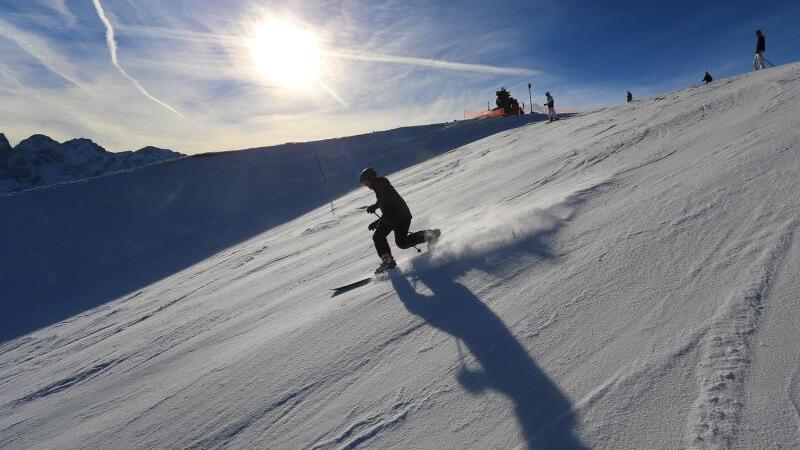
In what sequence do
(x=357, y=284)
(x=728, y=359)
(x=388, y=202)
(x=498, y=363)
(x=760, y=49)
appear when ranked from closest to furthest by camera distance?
1. (x=728, y=359)
2. (x=498, y=363)
3. (x=357, y=284)
4. (x=388, y=202)
5. (x=760, y=49)

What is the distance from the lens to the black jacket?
5.51m

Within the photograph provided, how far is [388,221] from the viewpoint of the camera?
5.64m

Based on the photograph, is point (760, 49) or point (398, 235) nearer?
point (398, 235)

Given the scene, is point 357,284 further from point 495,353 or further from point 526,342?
Result: point 526,342

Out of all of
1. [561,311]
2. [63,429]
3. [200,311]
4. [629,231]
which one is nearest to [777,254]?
[629,231]

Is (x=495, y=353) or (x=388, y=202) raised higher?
(x=388, y=202)

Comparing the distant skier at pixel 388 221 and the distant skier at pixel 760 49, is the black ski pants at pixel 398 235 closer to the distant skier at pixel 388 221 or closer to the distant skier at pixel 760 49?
the distant skier at pixel 388 221

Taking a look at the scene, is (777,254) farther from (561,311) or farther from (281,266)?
(281,266)

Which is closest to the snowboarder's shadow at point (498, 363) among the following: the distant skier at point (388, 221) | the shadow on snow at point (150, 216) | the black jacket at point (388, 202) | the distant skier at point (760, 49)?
the distant skier at point (388, 221)

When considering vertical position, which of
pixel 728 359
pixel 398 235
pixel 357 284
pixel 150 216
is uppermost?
pixel 150 216

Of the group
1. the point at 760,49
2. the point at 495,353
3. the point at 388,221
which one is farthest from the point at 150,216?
the point at 760,49

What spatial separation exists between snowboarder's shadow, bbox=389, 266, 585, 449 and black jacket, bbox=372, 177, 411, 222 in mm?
1416

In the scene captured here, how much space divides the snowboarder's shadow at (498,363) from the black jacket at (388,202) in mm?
1416

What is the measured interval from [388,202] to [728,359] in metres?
4.05
